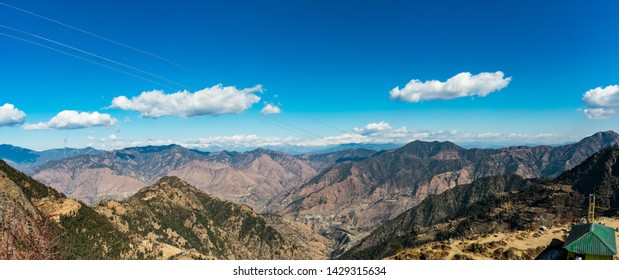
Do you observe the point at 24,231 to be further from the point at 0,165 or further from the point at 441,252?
the point at 441,252

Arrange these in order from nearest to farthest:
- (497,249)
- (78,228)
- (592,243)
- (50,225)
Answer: (592,243) → (497,249) → (50,225) → (78,228)

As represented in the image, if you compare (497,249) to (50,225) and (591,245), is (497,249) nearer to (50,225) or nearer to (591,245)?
(591,245)

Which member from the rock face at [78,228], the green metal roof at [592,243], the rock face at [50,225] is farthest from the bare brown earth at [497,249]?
the rock face at [50,225]

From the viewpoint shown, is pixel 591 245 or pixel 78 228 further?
pixel 78 228

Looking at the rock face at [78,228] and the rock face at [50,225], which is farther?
the rock face at [50,225]

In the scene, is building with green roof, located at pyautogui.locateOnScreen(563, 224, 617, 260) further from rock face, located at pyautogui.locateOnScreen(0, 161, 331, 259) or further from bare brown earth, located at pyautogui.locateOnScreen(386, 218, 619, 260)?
rock face, located at pyautogui.locateOnScreen(0, 161, 331, 259)

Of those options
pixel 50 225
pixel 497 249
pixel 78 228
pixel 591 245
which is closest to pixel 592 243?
pixel 591 245

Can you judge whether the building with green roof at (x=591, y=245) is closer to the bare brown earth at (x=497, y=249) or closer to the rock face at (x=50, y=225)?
the bare brown earth at (x=497, y=249)

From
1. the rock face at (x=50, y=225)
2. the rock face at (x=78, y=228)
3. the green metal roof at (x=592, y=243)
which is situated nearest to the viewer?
the green metal roof at (x=592, y=243)
